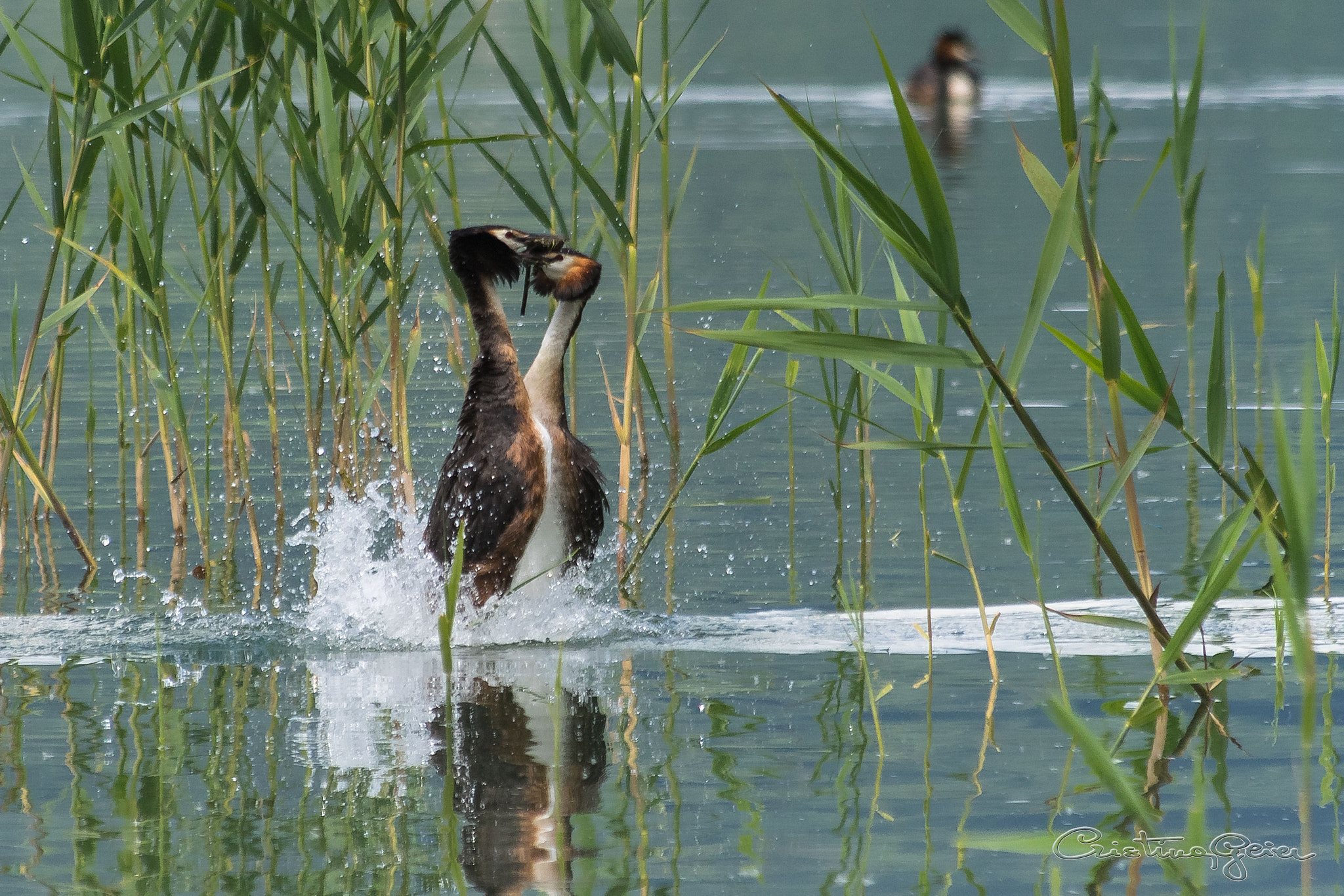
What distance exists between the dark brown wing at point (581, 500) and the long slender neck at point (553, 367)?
0.07 meters

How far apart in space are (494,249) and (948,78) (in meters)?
17.7

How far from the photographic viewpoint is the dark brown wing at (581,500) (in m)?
4.19

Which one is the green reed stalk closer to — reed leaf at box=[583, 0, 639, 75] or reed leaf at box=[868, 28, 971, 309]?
reed leaf at box=[868, 28, 971, 309]

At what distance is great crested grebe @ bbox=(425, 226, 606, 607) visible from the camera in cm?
411

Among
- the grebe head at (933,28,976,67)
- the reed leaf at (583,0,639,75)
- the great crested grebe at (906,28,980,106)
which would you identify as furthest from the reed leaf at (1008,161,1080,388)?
the grebe head at (933,28,976,67)

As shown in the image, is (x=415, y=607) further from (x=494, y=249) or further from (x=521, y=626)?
(x=494, y=249)

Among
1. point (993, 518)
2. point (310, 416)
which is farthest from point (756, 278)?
point (310, 416)

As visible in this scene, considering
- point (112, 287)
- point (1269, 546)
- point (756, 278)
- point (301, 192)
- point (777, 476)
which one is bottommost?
point (1269, 546)

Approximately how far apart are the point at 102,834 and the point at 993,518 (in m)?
3.23

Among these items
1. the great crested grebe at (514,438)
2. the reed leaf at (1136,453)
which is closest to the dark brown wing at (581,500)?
the great crested grebe at (514,438)

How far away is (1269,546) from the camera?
2570 mm

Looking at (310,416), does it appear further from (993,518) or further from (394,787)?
(993,518)

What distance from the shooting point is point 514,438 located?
4.12m

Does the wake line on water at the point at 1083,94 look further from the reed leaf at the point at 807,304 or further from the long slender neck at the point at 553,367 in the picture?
the reed leaf at the point at 807,304
